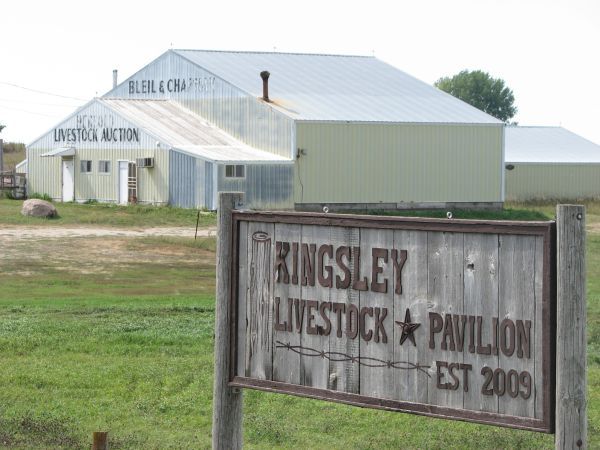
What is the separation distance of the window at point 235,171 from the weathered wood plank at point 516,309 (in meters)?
43.2

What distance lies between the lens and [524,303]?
277 inches

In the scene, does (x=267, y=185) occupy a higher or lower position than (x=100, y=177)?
lower

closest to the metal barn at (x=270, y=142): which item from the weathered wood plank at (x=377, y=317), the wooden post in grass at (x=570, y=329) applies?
the weathered wood plank at (x=377, y=317)

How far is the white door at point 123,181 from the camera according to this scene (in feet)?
173

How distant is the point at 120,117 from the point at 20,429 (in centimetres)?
4326

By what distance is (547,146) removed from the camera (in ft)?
245

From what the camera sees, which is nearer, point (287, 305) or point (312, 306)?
point (312, 306)

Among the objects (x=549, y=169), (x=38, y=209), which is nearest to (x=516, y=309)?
(x=38, y=209)

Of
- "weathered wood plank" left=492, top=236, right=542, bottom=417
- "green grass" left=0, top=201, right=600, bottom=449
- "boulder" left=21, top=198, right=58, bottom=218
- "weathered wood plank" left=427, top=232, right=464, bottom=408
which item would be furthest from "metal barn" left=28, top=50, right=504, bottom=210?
"weathered wood plank" left=492, top=236, right=542, bottom=417

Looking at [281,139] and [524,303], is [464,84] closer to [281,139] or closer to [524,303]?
[281,139]

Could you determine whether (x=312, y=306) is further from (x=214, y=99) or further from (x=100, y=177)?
(x=214, y=99)

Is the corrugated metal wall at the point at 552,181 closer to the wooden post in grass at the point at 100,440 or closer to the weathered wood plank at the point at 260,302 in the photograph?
the weathered wood plank at the point at 260,302

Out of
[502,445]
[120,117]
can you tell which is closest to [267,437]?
[502,445]

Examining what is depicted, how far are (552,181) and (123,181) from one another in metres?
27.0
